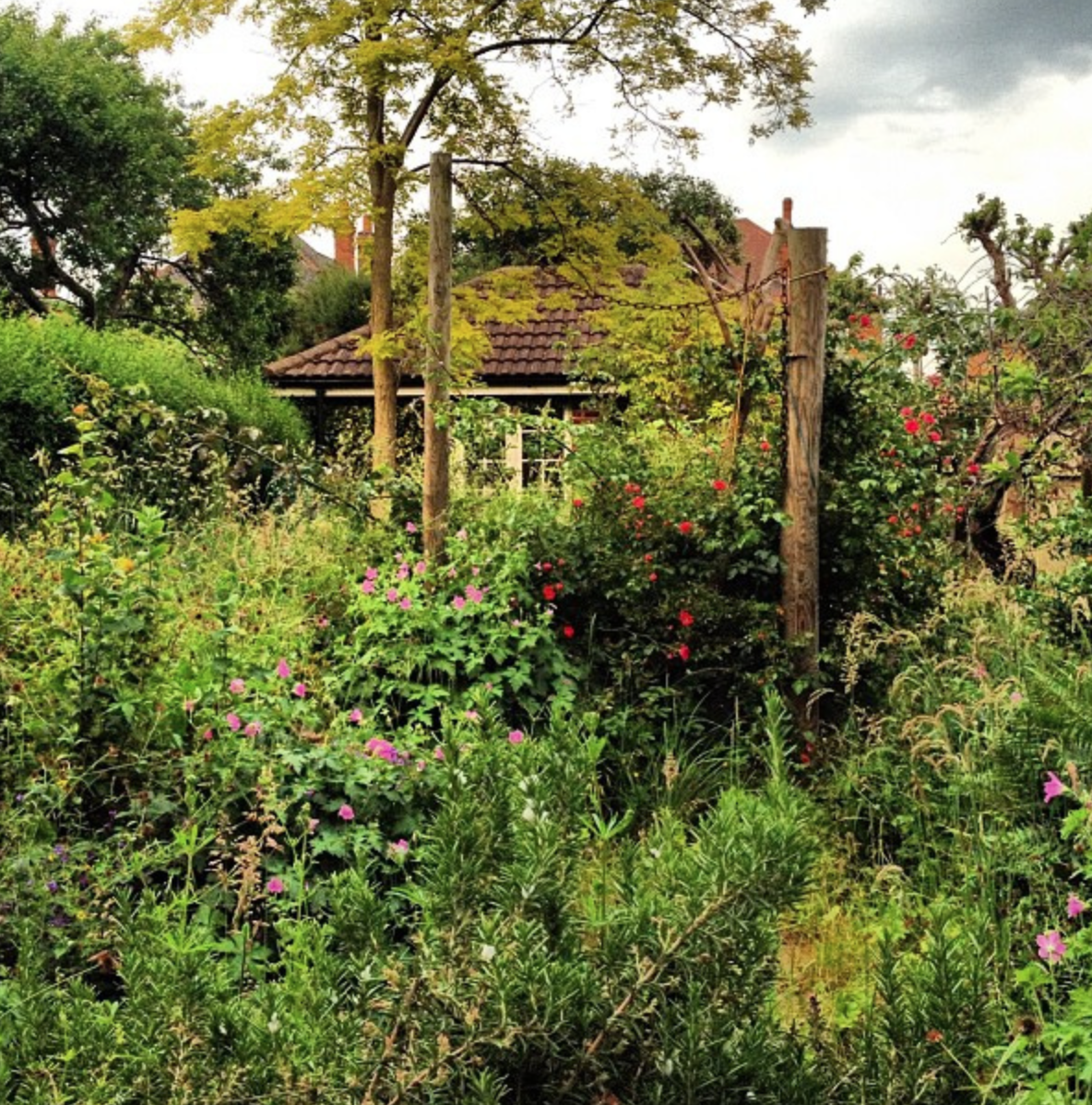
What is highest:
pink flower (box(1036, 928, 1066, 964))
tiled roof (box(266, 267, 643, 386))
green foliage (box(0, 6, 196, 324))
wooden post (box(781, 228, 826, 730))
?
green foliage (box(0, 6, 196, 324))

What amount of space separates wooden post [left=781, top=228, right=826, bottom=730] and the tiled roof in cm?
1225

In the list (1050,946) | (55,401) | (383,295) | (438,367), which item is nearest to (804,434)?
(438,367)

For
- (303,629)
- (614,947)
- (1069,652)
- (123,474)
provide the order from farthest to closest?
(123,474)
(303,629)
(1069,652)
(614,947)

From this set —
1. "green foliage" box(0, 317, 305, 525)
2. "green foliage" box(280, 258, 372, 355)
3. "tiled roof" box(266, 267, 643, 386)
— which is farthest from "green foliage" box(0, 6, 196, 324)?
"green foliage" box(0, 317, 305, 525)

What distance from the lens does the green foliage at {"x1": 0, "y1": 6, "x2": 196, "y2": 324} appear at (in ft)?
78.1

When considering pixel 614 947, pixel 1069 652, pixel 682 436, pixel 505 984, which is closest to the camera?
pixel 505 984

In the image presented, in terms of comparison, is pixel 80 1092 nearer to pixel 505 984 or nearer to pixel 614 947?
pixel 505 984

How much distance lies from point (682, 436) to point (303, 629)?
8.78ft

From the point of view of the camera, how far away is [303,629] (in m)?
5.70

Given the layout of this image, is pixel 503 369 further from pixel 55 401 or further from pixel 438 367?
pixel 438 367

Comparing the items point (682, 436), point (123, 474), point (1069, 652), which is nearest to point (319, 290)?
point (123, 474)

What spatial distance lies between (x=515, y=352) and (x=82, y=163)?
11224mm

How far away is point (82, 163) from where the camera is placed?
2455 cm

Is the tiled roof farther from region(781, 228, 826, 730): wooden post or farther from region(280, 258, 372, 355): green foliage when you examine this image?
region(781, 228, 826, 730): wooden post
